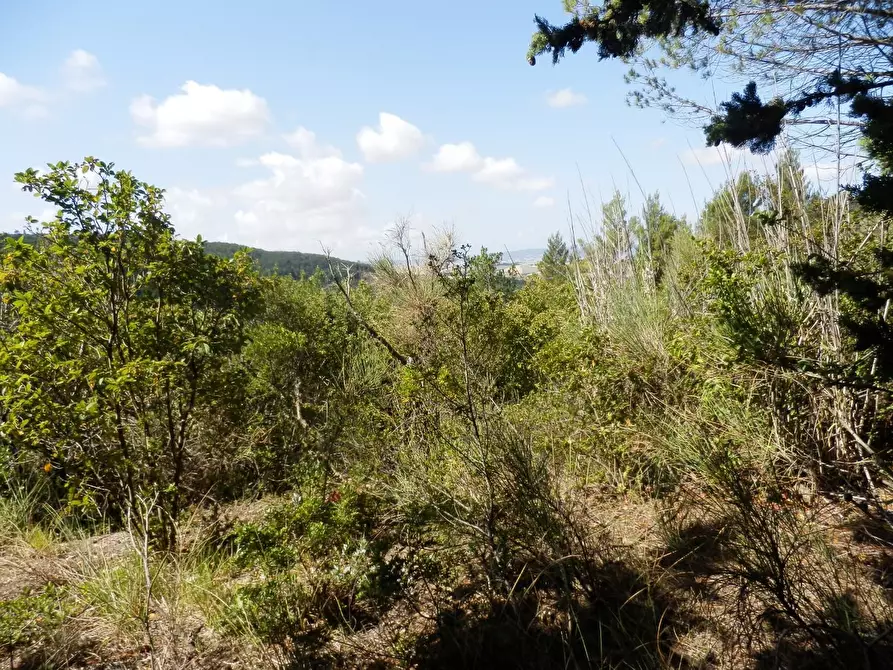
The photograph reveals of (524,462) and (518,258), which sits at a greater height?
(518,258)

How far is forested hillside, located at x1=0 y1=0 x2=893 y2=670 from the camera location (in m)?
2.38

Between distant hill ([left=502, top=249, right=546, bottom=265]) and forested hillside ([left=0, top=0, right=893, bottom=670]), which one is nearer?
forested hillside ([left=0, top=0, right=893, bottom=670])

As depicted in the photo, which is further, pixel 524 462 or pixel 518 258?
pixel 518 258

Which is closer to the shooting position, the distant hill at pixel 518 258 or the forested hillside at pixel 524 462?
the forested hillside at pixel 524 462

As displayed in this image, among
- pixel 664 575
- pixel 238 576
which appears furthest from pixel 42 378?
pixel 664 575

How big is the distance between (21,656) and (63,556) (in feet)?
5.15

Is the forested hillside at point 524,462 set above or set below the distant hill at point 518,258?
below

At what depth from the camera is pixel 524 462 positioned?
282cm

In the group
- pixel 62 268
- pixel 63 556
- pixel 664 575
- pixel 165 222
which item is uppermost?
pixel 165 222

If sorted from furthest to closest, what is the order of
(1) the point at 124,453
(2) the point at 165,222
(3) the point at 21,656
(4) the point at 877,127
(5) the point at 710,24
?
(2) the point at 165,222
(1) the point at 124,453
(5) the point at 710,24
(3) the point at 21,656
(4) the point at 877,127

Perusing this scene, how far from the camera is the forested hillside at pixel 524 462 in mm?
2379

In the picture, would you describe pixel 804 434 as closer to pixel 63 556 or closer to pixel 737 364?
pixel 737 364

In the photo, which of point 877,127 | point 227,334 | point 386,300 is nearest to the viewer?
point 877,127

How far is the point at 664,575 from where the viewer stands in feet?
8.63
